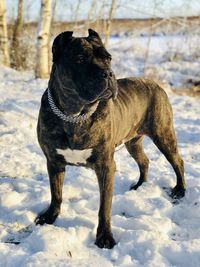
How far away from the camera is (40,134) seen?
3.31 m

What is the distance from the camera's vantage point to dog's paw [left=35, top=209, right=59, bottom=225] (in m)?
3.53

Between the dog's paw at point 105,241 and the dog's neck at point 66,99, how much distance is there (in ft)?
3.15

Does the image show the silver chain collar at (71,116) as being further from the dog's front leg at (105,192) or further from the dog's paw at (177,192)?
the dog's paw at (177,192)

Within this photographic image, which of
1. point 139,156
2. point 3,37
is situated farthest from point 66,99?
point 3,37

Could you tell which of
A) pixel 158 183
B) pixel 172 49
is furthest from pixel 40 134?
pixel 172 49

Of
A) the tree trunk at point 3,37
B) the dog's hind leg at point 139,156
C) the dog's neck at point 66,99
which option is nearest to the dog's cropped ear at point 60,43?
the dog's neck at point 66,99

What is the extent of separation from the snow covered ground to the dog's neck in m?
0.95

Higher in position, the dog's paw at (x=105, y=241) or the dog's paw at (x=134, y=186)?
the dog's paw at (x=105, y=241)

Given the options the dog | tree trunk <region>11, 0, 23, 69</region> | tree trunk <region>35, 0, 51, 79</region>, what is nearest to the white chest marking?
the dog

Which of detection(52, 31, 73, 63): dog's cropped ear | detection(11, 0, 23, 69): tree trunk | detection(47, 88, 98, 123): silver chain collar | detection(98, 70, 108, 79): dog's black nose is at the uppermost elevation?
detection(52, 31, 73, 63): dog's cropped ear

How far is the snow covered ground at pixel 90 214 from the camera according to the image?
→ 2.96 meters

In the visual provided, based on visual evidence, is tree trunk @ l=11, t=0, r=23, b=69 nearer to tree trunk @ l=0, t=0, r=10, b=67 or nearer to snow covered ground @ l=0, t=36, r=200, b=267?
tree trunk @ l=0, t=0, r=10, b=67

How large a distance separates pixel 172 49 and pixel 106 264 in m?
17.6

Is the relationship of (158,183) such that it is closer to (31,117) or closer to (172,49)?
(31,117)
